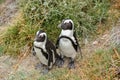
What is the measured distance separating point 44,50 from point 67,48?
270mm

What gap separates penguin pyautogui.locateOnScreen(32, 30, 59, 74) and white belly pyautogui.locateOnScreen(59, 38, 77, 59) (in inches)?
3.8

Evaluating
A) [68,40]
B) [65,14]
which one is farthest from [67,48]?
[65,14]

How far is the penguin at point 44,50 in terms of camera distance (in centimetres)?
484

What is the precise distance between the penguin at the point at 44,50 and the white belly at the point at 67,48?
0.32 ft

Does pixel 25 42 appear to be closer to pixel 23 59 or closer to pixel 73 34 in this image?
pixel 23 59

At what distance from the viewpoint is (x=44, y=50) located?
4.85 metres

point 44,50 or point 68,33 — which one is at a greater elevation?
point 68,33

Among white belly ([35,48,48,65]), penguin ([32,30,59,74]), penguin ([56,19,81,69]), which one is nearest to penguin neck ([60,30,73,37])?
penguin ([56,19,81,69])

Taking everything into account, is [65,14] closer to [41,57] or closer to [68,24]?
[68,24]

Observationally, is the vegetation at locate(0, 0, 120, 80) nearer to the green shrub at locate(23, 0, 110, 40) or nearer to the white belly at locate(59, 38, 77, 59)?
the green shrub at locate(23, 0, 110, 40)

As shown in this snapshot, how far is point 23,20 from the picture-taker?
217 inches

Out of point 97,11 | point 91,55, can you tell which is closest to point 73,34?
point 91,55

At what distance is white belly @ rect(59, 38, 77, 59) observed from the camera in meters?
4.89

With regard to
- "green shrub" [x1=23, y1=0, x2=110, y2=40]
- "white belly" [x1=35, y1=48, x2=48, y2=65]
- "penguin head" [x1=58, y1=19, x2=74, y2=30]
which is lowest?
"white belly" [x1=35, y1=48, x2=48, y2=65]
